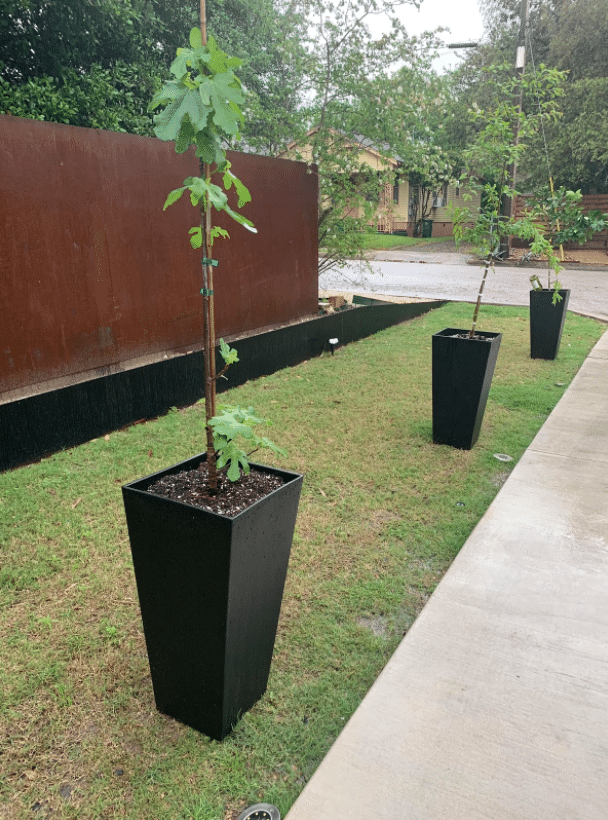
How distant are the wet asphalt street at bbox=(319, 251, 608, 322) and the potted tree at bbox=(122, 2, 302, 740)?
749cm

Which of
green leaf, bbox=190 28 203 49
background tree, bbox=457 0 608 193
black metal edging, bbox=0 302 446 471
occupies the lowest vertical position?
black metal edging, bbox=0 302 446 471

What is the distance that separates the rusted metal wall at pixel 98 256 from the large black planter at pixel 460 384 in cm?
245

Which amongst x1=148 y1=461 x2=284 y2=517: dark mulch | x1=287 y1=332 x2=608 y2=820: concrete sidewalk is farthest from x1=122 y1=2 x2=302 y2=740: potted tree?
x1=287 y1=332 x2=608 y2=820: concrete sidewalk

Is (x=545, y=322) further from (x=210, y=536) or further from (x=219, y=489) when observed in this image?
(x=210, y=536)

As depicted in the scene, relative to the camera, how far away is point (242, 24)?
12.2 meters

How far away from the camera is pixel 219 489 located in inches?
Answer: 75.9

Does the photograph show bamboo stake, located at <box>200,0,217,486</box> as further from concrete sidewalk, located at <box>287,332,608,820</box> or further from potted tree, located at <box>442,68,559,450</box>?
potted tree, located at <box>442,68,559,450</box>

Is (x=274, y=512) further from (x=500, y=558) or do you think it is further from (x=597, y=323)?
(x=597, y=323)

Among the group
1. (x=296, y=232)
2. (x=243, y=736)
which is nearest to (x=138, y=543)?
(x=243, y=736)

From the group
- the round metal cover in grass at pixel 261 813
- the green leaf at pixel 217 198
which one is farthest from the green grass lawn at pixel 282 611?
the green leaf at pixel 217 198

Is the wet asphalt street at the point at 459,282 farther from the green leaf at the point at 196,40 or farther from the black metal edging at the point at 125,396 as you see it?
the green leaf at the point at 196,40

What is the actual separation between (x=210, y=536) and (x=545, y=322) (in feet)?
20.4

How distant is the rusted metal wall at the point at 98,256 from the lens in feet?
13.3

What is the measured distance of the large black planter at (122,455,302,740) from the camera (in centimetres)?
172
